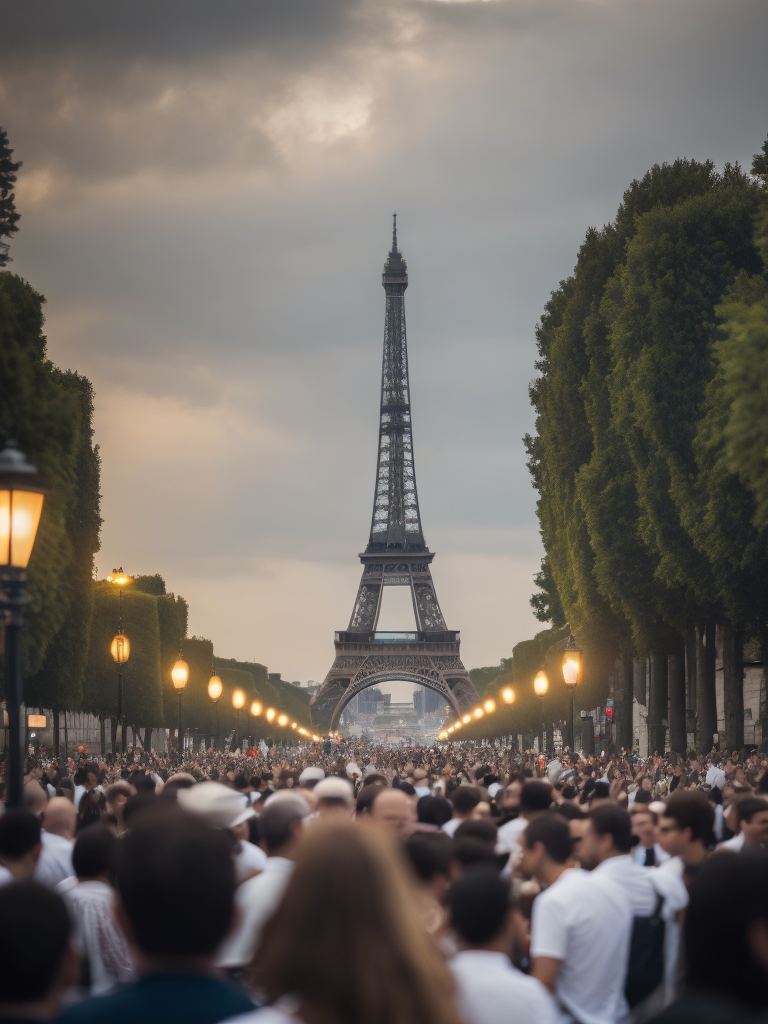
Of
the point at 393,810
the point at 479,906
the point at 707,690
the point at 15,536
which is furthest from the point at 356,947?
the point at 707,690

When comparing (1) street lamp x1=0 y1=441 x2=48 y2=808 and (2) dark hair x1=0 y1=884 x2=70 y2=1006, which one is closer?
(2) dark hair x1=0 y1=884 x2=70 y2=1006

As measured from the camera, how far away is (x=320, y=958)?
368 centimetres

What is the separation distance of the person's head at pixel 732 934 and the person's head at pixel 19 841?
5430 mm

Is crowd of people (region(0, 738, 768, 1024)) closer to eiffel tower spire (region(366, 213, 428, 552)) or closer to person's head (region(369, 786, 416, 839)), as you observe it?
person's head (region(369, 786, 416, 839))

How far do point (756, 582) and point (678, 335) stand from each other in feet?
20.5

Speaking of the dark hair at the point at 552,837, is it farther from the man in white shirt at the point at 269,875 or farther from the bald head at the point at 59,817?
the bald head at the point at 59,817

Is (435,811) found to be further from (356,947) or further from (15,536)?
(356,947)

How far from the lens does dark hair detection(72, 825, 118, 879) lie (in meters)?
8.41

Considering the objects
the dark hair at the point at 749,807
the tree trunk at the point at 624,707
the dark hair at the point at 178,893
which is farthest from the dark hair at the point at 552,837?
the tree trunk at the point at 624,707

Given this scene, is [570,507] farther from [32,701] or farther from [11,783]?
[11,783]

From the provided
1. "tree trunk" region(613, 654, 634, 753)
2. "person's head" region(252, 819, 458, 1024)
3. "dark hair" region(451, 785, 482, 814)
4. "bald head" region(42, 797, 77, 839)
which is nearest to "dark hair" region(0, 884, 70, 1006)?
"person's head" region(252, 819, 458, 1024)

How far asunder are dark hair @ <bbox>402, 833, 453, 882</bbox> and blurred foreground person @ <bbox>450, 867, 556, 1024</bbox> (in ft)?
5.88

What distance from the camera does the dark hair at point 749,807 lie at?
34.8 feet

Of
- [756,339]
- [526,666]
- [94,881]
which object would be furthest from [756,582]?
[526,666]
